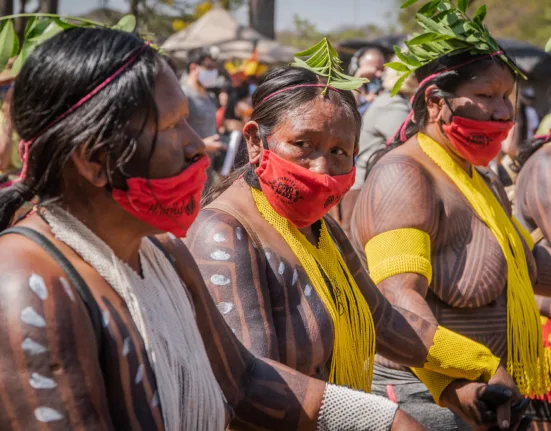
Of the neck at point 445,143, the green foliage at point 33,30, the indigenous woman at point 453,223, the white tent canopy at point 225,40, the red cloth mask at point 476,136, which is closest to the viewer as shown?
the green foliage at point 33,30

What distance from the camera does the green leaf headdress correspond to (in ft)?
12.4

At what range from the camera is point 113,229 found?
1.85 meters

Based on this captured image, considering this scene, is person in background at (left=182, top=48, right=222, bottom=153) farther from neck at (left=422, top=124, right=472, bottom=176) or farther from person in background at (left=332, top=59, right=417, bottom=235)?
neck at (left=422, top=124, right=472, bottom=176)

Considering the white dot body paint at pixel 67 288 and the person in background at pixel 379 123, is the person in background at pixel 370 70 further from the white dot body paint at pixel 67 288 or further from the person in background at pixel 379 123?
the white dot body paint at pixel 67 288

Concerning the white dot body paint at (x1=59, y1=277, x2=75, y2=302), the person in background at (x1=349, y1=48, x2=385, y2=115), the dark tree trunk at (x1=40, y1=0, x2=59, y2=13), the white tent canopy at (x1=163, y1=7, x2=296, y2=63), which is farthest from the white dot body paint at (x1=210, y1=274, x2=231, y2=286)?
the white tent canopy at (x1=163, y1=7, x2=296, y2=63)

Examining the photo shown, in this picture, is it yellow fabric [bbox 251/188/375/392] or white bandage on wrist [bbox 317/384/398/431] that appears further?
yellow fabric [bbox 251/188/375/392]

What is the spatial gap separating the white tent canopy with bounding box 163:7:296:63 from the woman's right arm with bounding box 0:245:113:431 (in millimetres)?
14882

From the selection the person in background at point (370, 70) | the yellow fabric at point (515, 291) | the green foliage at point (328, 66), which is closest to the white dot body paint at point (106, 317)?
the green foliage at point (328, 66)

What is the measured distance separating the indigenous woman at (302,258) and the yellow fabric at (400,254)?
0.35 metres

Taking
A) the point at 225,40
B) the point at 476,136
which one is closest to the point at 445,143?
the point at 476,136

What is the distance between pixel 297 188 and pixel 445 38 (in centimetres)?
150

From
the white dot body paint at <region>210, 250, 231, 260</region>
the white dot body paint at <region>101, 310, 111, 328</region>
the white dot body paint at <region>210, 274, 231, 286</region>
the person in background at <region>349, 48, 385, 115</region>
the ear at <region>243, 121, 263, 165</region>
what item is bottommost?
the person in background at <region>349, 48, 385, 115</region>

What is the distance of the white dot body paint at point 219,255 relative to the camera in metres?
2.45

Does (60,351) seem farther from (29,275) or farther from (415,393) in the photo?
(415,393)
